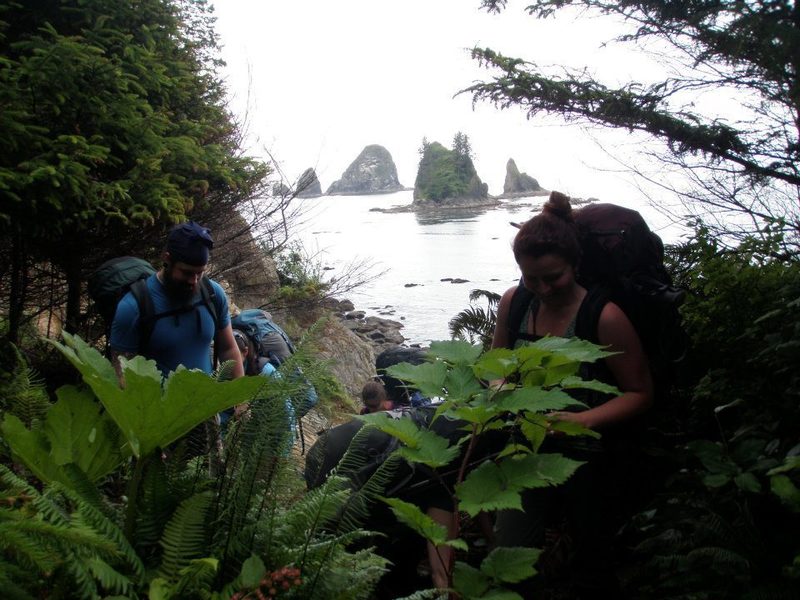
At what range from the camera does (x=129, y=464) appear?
1.19 meters

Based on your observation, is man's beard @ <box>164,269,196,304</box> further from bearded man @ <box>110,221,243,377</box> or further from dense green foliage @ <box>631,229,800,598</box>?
dense green foliage @ <box>631,229,800,598</box>

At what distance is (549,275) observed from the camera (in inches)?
83.2

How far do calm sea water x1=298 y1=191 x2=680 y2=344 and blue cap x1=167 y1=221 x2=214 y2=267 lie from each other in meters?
7.89

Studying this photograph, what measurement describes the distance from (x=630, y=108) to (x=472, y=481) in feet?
22.2

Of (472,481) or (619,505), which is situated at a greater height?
(472,481)

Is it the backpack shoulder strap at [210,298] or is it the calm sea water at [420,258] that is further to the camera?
the calm sea water at [420,258]

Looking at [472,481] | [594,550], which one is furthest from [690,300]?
[472,481]

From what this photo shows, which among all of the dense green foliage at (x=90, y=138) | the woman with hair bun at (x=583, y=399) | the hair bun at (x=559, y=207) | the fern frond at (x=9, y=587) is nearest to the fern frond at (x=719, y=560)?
the woman with hair bun at (x=583, y=399)

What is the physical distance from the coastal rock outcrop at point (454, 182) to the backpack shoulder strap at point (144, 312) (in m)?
27.6

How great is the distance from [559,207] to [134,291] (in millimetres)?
2024

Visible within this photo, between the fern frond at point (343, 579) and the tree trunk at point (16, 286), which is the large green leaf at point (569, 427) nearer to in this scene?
the fern frond at point (343, 579)

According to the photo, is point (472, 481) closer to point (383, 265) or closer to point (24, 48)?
point (24, 48)

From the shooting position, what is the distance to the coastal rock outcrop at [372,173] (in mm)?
40719

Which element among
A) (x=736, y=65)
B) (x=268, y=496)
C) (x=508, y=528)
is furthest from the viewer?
(x=736, y=65)
